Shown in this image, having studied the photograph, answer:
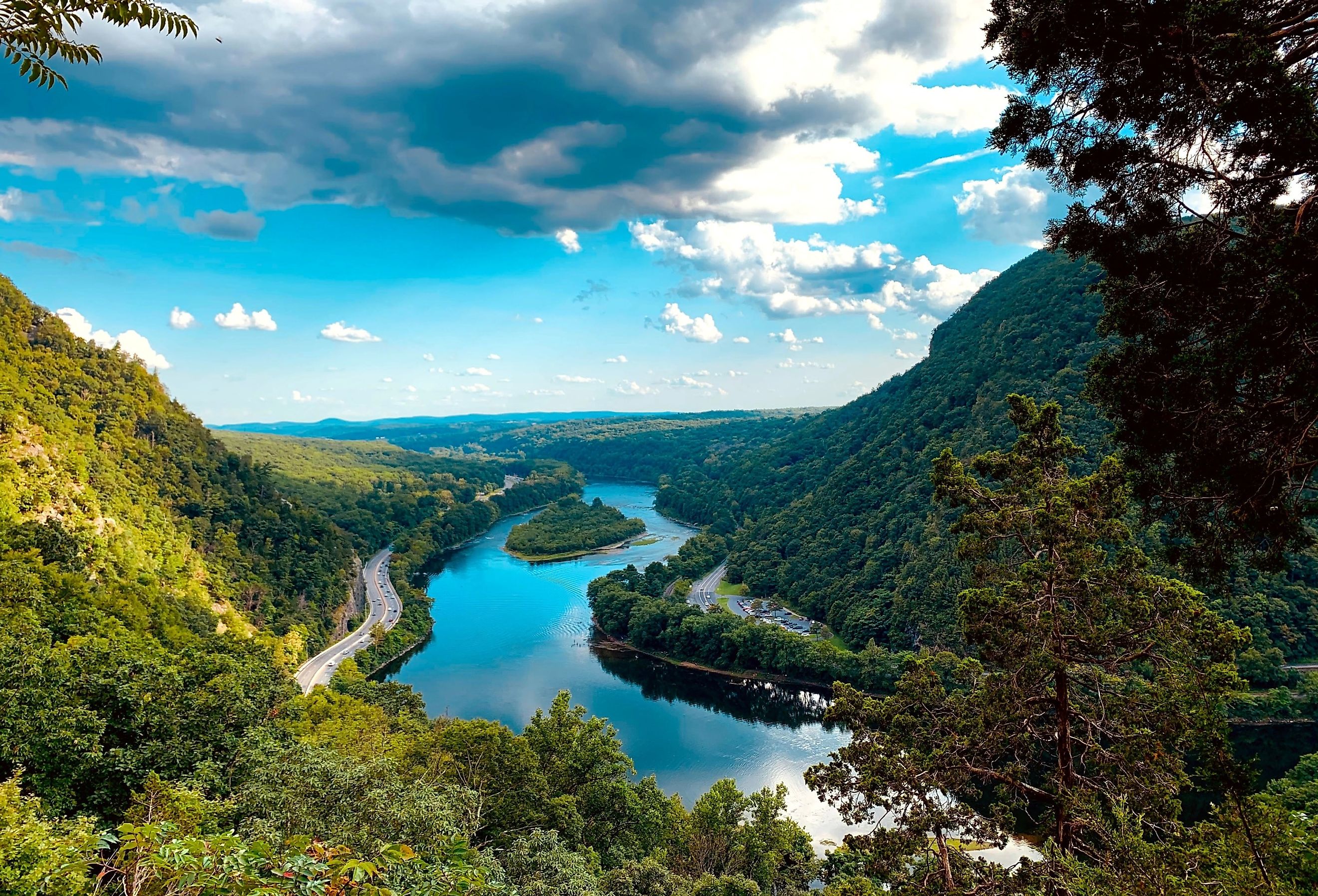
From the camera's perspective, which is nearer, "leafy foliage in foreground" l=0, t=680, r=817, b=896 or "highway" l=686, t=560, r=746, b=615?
"leafy foliage in foreground" l=0, t=680, r=817, b=896

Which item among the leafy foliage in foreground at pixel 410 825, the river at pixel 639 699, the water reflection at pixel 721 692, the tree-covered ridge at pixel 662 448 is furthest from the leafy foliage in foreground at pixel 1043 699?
the tree-covered ridge at pixel 662 448

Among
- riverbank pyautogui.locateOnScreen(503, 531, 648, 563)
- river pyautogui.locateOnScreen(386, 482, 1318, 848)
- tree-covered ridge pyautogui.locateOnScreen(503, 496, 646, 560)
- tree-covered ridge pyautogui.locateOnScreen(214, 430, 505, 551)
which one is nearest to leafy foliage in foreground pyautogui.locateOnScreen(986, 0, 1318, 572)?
river pyautogui.locateOnScreen(386, 482, 1318, 848)

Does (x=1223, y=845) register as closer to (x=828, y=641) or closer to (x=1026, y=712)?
(x=1026, y=712)

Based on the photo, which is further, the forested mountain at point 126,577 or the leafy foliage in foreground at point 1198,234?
the forested mountain at point 126,577

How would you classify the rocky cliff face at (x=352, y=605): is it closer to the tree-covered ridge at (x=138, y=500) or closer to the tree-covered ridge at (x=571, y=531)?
the tree-covered ridge at (x=138, y=500)

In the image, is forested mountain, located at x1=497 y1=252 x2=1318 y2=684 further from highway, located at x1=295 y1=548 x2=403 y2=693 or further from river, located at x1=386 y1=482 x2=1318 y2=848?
highway, located at x1=295 y1=548 x2=403 y2=693

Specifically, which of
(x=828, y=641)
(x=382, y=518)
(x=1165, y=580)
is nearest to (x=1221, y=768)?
(x=1165, y=580)
